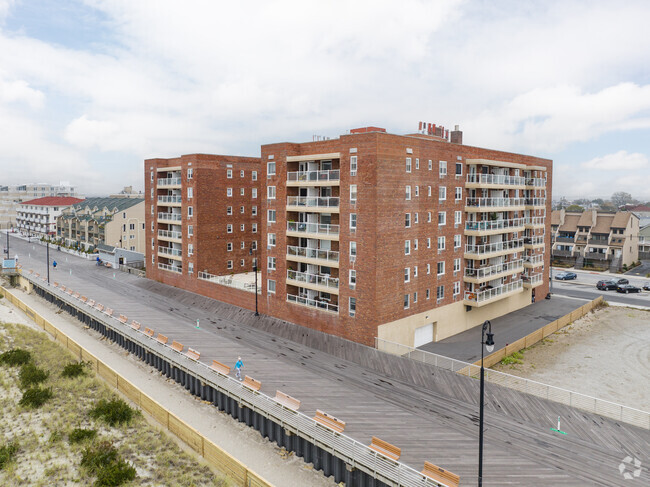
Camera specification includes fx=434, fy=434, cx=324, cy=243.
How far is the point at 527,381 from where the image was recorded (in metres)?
26.2

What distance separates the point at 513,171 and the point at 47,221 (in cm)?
12524

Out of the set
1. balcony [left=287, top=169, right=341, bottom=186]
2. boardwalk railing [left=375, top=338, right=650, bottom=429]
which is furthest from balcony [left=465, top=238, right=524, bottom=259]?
balcony [left=287, top=169, right=341, bottom=186]

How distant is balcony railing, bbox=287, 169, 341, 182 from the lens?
35.0 metres

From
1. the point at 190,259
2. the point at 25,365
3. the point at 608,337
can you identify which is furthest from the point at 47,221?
the point at 608,337

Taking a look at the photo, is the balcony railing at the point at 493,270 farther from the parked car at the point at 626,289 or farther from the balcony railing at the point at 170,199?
the balcony railing at the point at 170,199

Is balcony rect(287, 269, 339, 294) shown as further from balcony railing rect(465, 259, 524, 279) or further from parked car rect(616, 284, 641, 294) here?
parked car rect(616, 284, 641, 294)

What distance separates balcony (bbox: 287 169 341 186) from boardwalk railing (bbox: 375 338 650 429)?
13.0 m

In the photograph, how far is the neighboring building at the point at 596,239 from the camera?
77812 millimetres

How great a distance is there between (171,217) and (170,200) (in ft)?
7.11

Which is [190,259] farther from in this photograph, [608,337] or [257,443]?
[608,337]

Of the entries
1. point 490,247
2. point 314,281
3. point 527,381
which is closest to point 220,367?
point 314,281

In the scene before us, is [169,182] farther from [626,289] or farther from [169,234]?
[626,289]

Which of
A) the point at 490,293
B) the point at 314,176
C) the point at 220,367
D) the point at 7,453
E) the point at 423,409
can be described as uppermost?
the point at 314,176

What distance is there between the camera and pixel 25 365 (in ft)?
118
